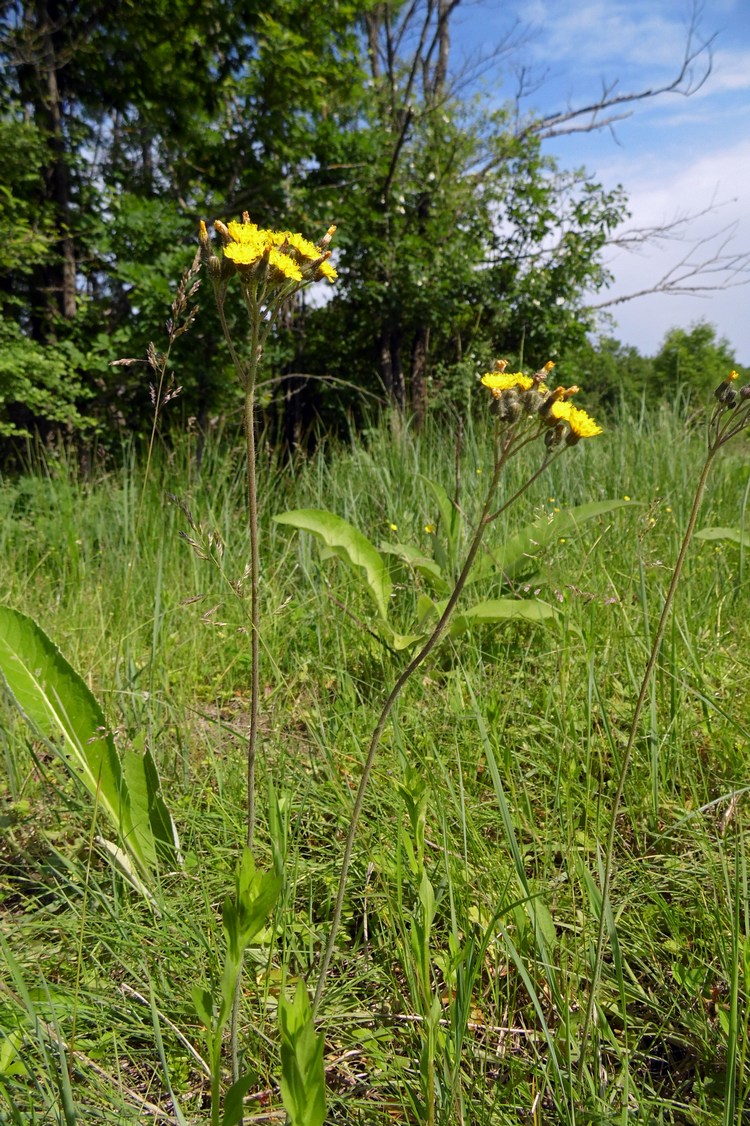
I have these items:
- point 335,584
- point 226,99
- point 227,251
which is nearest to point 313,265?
point 227,251

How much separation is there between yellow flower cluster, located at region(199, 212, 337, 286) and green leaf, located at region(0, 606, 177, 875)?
82 cm

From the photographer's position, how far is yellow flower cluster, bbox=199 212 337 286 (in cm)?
74

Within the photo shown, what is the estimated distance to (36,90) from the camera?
6156mm

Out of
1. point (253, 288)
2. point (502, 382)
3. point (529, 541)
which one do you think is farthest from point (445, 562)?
point (253, 288)

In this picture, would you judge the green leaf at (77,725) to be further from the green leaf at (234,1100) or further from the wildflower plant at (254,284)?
the green leaf at (234,1100)

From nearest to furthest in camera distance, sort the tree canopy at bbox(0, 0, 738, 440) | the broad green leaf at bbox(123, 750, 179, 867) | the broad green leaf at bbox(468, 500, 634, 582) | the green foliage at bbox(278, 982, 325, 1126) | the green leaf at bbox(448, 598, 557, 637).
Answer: the green foliage at bbox(278, 982, 325, 1126) → the broad green leaf at bbox(123, 750, 179, 867) → the green leaf at bbox(448, 598, 557, 637) → the broad green leaf at bbox(468, 500, 634, 582) → the tree canopy at bbox(0, 0, 738, 440)

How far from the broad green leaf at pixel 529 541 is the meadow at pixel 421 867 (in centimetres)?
6

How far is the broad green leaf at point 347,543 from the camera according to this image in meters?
1.79

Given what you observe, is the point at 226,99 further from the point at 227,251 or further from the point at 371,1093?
the point at 371,1093

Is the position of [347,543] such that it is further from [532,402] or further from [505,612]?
[532,402]

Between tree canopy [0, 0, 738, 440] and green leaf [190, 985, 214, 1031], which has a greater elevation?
tree canopy [0, 0, 738, 440]

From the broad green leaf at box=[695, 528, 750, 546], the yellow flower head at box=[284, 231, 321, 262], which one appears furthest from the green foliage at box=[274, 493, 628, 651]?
the yellow flower head at box=[284, 231, 321, 262]

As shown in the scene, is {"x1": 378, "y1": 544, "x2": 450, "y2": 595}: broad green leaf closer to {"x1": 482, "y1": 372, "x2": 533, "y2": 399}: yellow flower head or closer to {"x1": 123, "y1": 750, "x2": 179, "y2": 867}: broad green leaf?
{"x1": 123, "y1": 750, "x2": 179, "y2": 867}: broad green leaf

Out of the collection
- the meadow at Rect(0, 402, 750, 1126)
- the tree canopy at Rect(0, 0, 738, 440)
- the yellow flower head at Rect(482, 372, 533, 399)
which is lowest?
the meadow at Rect(0, 402, 750, 1126)
